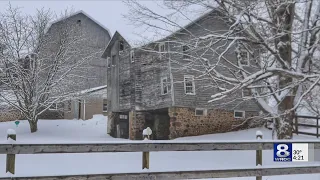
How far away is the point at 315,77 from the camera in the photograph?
12.4 meters

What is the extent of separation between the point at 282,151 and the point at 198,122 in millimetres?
19116

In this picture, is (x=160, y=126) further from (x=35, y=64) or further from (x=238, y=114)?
(x=35, y=64)

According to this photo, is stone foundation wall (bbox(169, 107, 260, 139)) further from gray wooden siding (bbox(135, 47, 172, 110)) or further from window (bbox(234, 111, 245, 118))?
gray wooden siding (bbox(135, 47, 172, 110))

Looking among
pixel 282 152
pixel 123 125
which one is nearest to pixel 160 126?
Answer: pixel 123 125

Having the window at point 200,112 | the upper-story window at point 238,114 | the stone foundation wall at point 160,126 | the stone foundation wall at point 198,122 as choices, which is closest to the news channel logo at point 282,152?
the stone foundation wall at point 198,122

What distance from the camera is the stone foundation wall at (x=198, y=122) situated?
26250 mm

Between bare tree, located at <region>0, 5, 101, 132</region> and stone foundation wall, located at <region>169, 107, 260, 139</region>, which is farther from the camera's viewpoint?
bare tree, located at <region>0, 5, 101, 132</region>

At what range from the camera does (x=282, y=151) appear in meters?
8.13

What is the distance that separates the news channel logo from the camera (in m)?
7.98

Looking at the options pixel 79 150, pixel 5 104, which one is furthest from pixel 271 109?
pixel 5 104

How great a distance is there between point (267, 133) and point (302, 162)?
18069 mm

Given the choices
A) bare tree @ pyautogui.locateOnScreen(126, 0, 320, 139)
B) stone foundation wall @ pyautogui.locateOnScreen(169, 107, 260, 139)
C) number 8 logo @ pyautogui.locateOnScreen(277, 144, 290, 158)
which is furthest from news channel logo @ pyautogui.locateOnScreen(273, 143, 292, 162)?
stone foundation wall @ pyautogui.locateOnScreen(169, 107, 260, 139)

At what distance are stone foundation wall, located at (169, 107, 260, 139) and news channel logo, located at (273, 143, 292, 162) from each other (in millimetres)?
17313

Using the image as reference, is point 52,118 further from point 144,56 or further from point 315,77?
point 315,77
